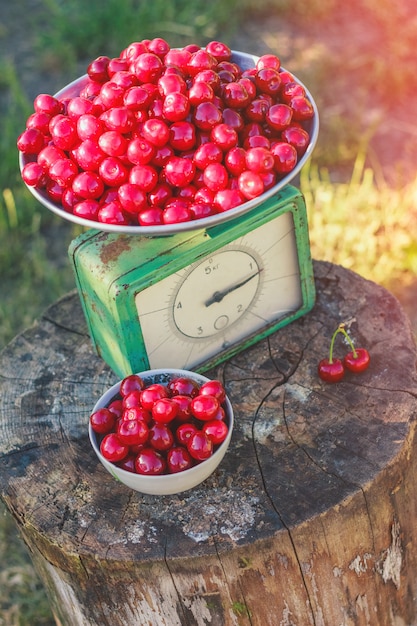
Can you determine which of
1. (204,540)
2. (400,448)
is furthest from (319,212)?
(204,540)

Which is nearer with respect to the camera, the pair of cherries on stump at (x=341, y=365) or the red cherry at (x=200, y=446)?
the red cherry at (x=200, y=446)

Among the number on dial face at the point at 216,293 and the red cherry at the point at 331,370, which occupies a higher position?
the number on dial face at the point at 216,293

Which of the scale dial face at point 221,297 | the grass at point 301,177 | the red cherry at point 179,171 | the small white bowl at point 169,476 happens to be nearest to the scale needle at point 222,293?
the scale dial face at point 221,297

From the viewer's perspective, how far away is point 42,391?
213 cm

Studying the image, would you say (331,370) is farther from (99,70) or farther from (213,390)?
(99,70)

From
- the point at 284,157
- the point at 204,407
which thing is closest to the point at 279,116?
the point at 284,157

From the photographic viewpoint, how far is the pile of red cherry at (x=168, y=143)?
1739 mm

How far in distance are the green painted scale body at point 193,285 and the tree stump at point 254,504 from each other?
A: 115mm

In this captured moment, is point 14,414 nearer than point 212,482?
No

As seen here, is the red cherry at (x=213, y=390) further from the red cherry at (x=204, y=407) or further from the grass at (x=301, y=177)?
the grass at (x=301, y=177)

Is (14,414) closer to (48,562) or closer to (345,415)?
(48,562)

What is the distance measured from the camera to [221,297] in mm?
1997

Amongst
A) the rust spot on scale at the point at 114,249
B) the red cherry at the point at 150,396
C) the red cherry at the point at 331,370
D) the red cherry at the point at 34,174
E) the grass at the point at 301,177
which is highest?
the red cherry at the point at 34,174

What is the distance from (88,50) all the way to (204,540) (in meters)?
3.97
